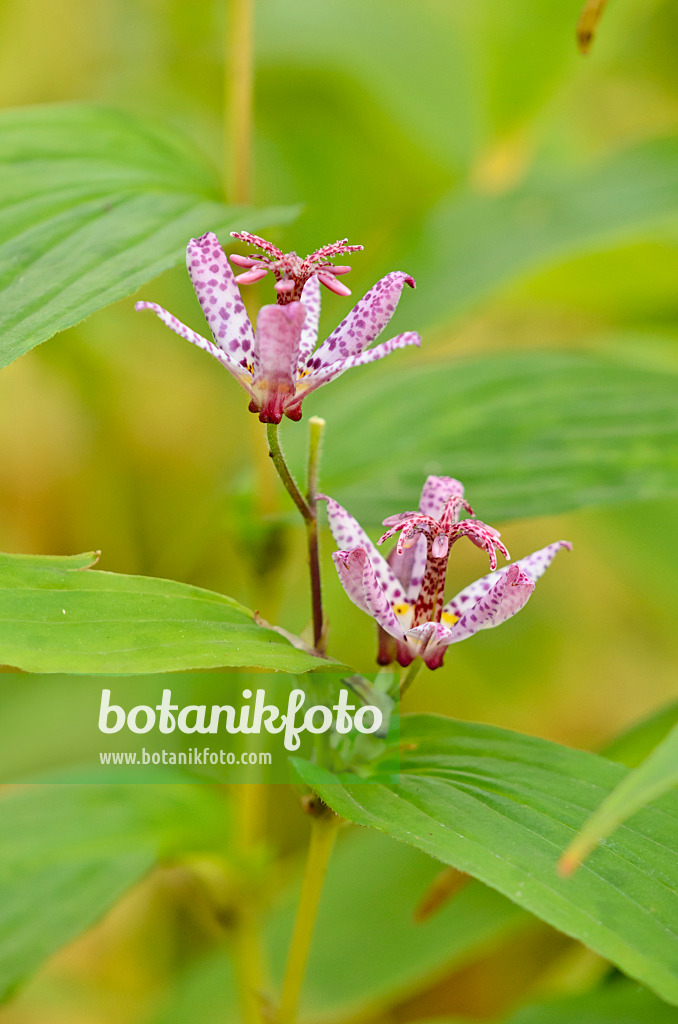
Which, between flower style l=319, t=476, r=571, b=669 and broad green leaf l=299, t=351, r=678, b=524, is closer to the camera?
flower style l=319, t=476, r=571, b=669

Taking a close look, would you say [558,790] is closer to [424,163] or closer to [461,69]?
[424,163]

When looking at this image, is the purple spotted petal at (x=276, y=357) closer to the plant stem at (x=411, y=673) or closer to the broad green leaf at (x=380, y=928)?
the plant stem at (x=411, y=673)

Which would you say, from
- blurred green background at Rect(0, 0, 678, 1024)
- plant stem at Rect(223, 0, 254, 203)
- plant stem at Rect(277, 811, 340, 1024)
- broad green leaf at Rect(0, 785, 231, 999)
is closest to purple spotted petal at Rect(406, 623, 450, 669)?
plant stem at Rect(277, 811, 340, 1024)

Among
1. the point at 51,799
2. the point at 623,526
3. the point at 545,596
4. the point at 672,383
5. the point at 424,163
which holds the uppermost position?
the point at 424,163

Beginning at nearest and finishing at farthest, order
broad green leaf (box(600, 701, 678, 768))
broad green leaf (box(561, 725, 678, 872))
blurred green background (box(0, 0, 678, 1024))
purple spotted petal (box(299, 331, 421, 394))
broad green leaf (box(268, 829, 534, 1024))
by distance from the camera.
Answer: broad green leaf (box(561, 725, 678, 872))
purple spotted petal (box(299, 331, 421, 394))
broad green leaf (box(600, 701, 678, 768))
broad green leaf (box(268, 829, 534, 1024))
blurred green background (box(0, 0, 678, 1024))

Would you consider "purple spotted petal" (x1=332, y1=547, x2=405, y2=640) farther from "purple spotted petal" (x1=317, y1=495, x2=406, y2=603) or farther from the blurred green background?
the blurred green background

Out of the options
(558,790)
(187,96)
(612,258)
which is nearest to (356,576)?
(558,790)

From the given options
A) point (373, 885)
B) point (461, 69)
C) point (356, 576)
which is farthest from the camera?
point (461, 69)

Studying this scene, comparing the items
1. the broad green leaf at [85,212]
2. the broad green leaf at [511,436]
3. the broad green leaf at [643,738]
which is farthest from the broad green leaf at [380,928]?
the broad green leaf at [85,212]
